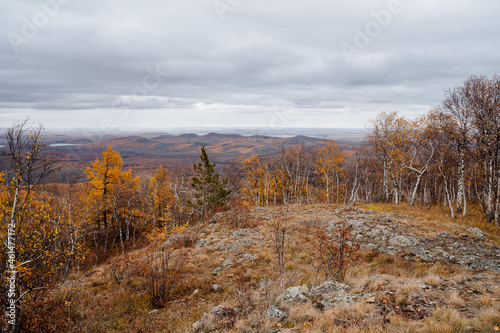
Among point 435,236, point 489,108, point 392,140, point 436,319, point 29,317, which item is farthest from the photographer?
point 392,140

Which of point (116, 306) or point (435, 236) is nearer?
point (116, 306)

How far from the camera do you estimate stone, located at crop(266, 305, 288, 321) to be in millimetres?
6407

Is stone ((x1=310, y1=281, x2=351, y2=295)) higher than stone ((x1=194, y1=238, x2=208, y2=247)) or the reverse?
higher

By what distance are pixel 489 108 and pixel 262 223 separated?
19.9 m

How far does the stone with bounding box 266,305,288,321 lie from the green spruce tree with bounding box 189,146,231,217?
26012 mm

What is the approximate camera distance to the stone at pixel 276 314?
6407 mm

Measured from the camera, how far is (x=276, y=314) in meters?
6.52

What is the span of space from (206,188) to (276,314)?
29.0m

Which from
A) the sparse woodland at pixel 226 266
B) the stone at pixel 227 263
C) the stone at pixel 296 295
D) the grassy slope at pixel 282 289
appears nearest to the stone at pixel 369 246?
the sparse woodland at pixel 226 266

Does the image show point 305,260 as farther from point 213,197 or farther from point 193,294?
point 213,197

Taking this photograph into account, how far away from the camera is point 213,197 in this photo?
3638 centimetres

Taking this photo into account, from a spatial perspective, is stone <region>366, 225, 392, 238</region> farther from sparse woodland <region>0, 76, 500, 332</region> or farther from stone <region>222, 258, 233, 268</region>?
stone <region>222, 258, 233, 268</region>

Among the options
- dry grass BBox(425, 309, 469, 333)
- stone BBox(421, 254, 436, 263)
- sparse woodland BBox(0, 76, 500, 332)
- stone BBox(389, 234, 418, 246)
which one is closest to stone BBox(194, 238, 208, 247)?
sparse woodland BBox(0, 76, 500, 332)

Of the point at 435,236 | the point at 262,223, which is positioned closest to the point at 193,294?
the point at 262,223
